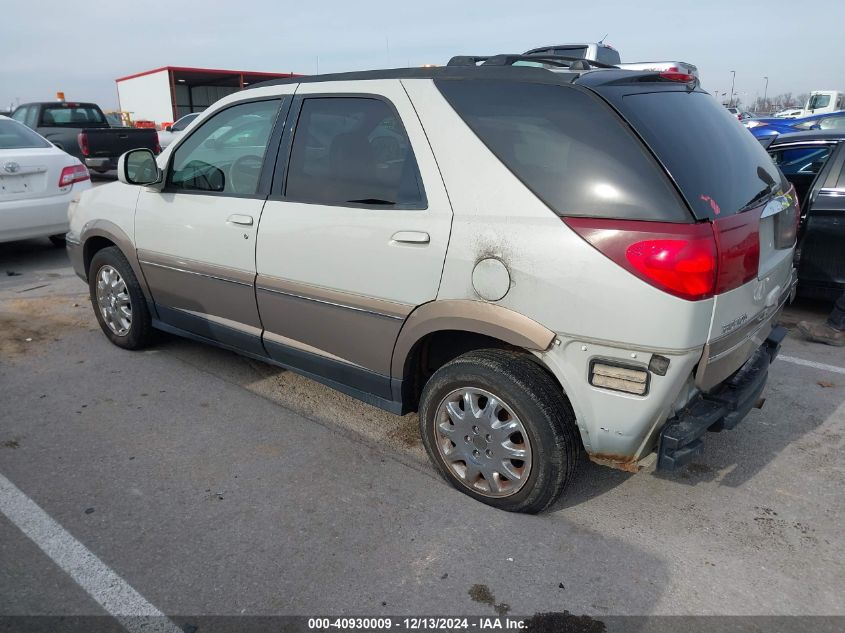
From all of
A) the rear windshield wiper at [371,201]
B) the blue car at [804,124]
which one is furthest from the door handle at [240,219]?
the blue car at [804,124]

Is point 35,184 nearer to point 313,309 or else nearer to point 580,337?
point 313,309

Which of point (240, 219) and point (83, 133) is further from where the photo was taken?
point (83, 133)

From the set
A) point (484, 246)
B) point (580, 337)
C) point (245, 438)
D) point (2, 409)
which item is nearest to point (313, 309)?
point (245, 438)

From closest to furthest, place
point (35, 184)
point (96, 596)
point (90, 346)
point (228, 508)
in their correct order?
point (96, 596)
point (228, 508)
point (90, 346)
point (35, 184)

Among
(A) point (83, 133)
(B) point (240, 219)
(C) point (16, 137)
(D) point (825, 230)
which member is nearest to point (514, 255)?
(B) point (240, 219)

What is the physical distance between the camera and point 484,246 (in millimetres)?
2662

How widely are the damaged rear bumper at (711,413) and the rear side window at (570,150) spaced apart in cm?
83

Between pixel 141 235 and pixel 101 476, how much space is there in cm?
173

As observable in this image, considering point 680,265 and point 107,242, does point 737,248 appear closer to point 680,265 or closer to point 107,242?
point 680,265

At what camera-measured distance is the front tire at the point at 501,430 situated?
270 cm

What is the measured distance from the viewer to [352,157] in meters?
3.21

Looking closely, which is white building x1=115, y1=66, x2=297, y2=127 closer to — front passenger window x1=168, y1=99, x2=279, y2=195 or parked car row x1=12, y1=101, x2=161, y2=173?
parked car row x1=12, y1=101, x2=161, y2=173

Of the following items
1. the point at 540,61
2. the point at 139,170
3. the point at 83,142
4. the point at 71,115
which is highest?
the point at 71,115

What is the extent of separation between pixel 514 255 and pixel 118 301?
3.30 m
